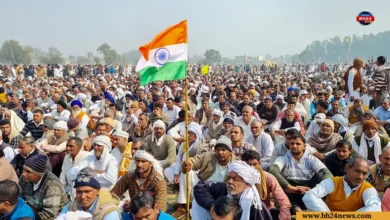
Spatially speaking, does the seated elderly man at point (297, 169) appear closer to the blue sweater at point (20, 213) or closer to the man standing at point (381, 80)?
the blue sweater at point (20, 213)

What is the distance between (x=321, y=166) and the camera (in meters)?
4.51

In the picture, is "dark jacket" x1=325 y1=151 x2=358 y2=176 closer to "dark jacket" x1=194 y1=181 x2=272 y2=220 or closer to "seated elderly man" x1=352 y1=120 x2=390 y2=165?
"seated elderly man" x1=352 y1=120 x2=390 y2=165

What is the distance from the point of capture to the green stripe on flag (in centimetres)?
449

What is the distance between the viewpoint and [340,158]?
475cm

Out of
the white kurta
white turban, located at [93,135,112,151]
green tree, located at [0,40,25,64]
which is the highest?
green tree, located at [0,40,25,64]

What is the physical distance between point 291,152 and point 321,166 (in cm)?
38

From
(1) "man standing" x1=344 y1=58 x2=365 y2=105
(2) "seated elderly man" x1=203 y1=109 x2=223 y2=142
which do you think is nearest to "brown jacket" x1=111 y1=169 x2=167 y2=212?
(2) "seated elderly man" x1=203 y1=109 x2=223 y2=142

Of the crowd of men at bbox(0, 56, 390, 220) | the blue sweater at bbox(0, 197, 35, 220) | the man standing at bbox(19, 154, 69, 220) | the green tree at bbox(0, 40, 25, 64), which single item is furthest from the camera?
the green tree at bbox(0, 40, 25, 64)

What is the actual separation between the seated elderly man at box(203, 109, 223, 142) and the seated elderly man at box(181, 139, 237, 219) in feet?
8.97

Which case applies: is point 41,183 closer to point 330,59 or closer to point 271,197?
point 271,197

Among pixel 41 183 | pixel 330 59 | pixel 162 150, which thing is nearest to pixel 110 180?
pixel 41 183

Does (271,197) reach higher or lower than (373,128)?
lower

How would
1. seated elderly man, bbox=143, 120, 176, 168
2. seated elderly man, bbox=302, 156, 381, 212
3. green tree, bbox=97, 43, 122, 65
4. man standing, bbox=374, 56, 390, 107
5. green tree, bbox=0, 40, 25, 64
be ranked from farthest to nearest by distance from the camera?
green tree, bbox=97, 43, 122, 65 → green tree, bbox=0, 40, 25, 64 → man standing, bbox=374, 56, 390, 107 → seated elderly man, bbox=143, 120, 176, 168 → seated elderly man, bbox=302, 156, 381, 212

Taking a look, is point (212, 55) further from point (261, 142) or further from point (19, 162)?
point (19, 162)
